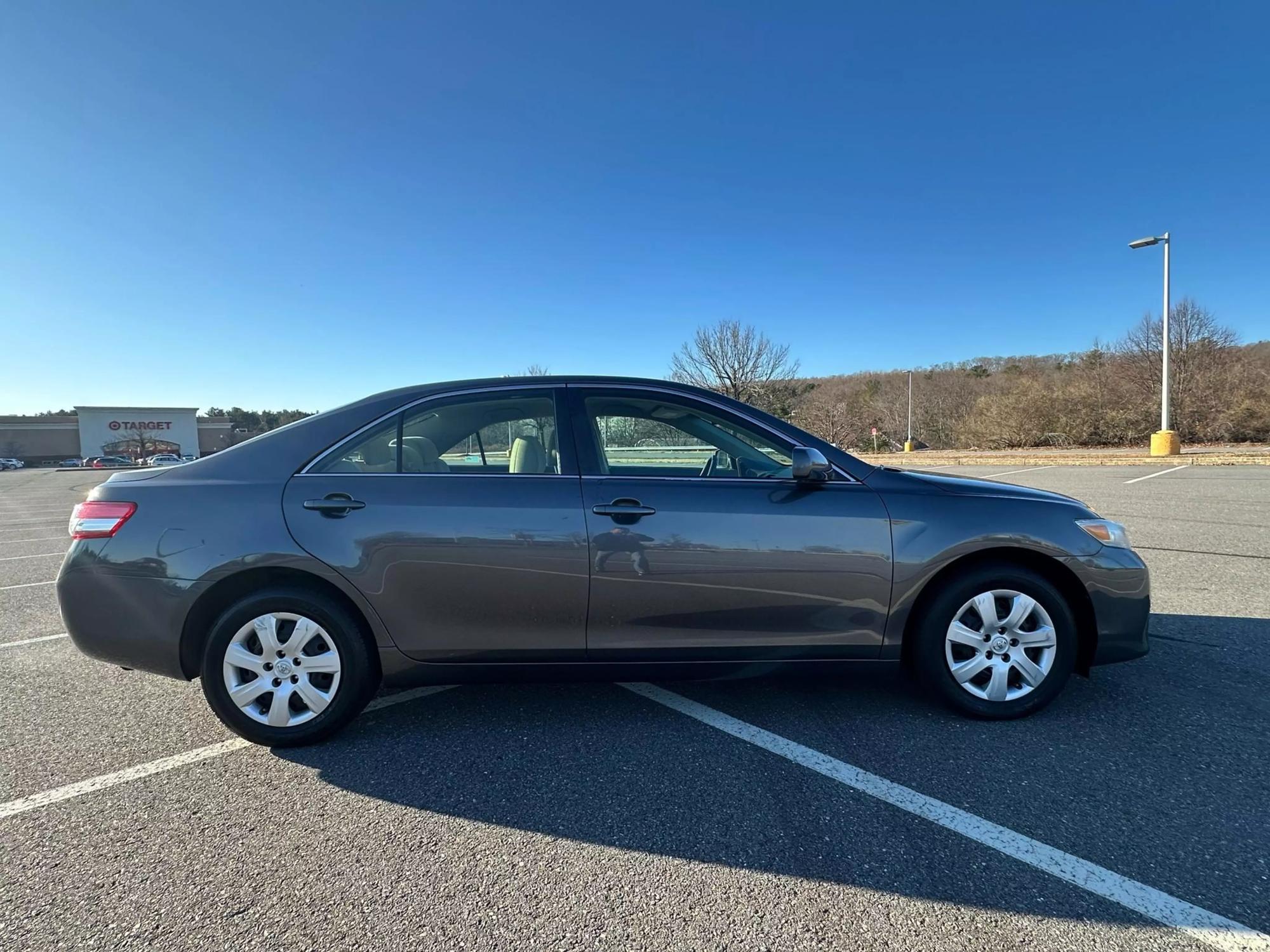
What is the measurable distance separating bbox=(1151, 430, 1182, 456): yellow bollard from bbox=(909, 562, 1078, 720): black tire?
2458 cm

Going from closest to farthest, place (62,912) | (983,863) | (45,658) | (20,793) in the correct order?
(62,912) < (983,863) < (20,793) < (45,658)

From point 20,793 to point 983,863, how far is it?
11.6ft

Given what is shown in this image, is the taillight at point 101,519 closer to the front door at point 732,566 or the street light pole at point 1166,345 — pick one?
the front door at point 732,566

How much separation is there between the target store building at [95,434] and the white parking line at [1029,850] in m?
86.7

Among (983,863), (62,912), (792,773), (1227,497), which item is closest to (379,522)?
(62,912)

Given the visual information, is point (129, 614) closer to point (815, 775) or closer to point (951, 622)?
point (815, 775)

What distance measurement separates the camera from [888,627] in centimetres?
287

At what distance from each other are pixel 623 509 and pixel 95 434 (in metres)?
99.3

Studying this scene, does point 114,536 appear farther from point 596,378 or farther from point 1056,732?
point 1056,732

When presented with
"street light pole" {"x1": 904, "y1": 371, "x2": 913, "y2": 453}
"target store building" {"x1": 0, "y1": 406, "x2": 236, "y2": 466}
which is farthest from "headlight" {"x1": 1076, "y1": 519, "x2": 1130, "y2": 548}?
"target store building" {"x1": 0, "y1": 406, "x2": 236, "y2": 466}

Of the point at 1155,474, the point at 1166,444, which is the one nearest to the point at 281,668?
the point at 1155,474

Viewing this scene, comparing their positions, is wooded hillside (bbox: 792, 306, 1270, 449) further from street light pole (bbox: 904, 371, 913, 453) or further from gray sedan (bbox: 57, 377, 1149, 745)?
gray sedan (bbox: 57, 377, 1149, 745)

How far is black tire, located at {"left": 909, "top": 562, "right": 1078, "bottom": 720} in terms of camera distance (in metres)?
2.89

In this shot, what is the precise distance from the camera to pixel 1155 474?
16484 mm
